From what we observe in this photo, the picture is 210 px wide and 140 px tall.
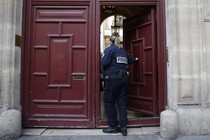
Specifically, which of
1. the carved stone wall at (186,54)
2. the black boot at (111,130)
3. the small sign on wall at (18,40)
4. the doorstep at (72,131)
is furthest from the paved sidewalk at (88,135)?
the small sign on wall at (18,40)

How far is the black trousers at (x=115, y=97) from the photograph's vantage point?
528 centimetres

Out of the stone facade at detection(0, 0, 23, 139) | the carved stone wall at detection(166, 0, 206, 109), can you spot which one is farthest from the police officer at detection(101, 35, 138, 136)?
the stone facade at detection(0, 0, 23, 139)

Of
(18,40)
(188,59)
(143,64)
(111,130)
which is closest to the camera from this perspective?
(188,59)

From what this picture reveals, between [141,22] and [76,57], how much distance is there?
6.68ft

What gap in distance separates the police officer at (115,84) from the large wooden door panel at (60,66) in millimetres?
614

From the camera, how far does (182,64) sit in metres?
5.21

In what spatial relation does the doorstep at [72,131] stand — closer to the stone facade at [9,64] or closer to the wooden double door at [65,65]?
the wooden double door at [65,65]

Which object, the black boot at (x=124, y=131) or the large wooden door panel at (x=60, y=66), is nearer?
the black boot at (x=124, y=131)

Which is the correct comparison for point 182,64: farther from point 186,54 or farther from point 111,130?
point 111,130

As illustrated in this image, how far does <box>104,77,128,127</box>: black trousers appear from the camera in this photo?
528cm

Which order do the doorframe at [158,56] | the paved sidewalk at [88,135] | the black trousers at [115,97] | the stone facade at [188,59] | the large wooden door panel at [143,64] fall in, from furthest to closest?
the large wooden door panel at [143,64] → the doorframe at [158,56] → the black trousers at [115,97] → the stone facade at [188,59] → the paved sidewalk at [88,135]

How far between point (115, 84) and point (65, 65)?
1377 mm

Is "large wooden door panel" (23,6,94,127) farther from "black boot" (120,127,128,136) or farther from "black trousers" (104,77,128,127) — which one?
"black boot" (120,127,128,136)

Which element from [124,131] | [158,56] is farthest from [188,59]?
[124,131]
